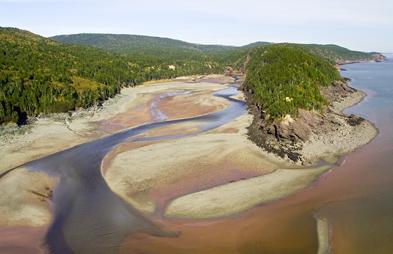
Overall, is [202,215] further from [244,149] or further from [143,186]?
[244,149]

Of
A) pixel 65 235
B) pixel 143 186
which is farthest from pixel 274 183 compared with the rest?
pixel 65 235

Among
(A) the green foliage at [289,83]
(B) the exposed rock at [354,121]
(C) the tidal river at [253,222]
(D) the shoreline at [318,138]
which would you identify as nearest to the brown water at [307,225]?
(C) the tidal river at [253,222]

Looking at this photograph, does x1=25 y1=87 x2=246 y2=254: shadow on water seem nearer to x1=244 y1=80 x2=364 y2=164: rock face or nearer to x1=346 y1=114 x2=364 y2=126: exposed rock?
x1=244 y1=80 x2=364 y2=164: rock face

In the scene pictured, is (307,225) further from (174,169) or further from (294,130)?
(294,130)

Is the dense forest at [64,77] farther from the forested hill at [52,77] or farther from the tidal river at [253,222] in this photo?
the tidal river at [253,222]

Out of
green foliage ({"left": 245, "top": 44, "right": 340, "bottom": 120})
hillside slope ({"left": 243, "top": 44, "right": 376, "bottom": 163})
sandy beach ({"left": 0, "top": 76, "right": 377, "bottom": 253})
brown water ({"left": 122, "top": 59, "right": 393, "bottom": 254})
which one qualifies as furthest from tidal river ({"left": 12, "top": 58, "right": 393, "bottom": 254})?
green foliage ({"left": 245, "top": 44, "right": 340, "bottom": 120})

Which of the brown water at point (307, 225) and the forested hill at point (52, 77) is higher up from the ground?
the forested hill at point (52, 77)

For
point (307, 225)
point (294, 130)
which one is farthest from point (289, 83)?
point (307, 225)
